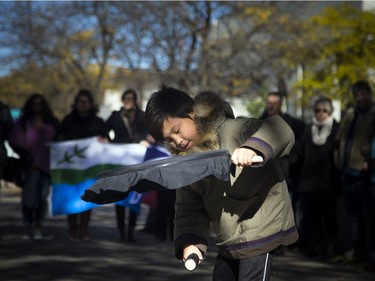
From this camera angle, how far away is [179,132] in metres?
4.07

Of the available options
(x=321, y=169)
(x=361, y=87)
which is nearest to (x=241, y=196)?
(x=361, y=87)

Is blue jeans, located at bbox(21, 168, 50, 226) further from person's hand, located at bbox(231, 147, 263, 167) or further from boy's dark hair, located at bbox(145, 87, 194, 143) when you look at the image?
person's hand, located at bbox(231, 147, 263, 167)

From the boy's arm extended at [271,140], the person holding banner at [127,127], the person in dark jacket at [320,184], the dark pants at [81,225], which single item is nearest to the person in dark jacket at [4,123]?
the dark pants at [81,225]

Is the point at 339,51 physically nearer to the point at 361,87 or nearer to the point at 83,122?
the point at 83,122

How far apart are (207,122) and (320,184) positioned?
6.40 meters

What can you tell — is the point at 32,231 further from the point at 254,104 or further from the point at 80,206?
the point at 254,104

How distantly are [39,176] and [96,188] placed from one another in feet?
26.0

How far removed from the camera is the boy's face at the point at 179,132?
4062mm

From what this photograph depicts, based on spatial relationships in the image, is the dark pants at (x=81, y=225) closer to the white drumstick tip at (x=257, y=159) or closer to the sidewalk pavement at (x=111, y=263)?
the sidewalk pavement at (x=111, y=263)

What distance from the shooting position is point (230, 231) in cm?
430

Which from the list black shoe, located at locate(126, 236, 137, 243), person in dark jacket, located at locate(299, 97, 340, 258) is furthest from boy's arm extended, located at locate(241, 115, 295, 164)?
black shoe, located at locate(126, 236, 137, 243)

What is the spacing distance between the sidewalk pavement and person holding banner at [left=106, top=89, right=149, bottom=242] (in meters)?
A: 0.26

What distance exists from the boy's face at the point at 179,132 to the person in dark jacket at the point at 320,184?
637 centimetres

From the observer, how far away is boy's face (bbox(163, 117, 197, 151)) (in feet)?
13.3
